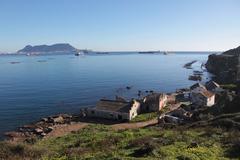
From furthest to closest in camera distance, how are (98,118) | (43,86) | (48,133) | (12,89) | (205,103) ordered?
1. (43,86)
2. (12,89)
3. (205,103)
4. (98,118)
5. (48,133)

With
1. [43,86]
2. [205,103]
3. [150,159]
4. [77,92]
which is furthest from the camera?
[43,86]

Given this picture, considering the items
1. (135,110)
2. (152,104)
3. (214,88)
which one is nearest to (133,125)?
(135,110)

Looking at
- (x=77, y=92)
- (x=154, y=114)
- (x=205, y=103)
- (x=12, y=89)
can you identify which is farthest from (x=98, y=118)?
(x=12, y=89)

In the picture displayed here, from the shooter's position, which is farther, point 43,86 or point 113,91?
point 43,86

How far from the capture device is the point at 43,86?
107562mm

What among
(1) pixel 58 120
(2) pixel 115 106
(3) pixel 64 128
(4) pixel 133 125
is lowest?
(3) pixel 64 128

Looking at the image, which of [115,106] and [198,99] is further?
[198,99]

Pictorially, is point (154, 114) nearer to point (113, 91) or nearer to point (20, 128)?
point (20, 128)

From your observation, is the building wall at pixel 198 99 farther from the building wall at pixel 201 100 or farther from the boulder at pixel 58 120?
the boulder at pixel 58 120

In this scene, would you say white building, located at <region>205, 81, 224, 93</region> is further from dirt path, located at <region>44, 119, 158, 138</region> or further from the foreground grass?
the foreground grass

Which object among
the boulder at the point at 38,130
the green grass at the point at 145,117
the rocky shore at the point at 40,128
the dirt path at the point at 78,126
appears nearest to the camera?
the rocky shore at the point at 40,128

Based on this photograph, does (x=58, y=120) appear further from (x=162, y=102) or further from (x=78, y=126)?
(x=162, y=102)

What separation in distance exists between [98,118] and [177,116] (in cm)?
1523

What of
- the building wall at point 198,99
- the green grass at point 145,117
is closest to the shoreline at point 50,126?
the green grass at point 145,117
